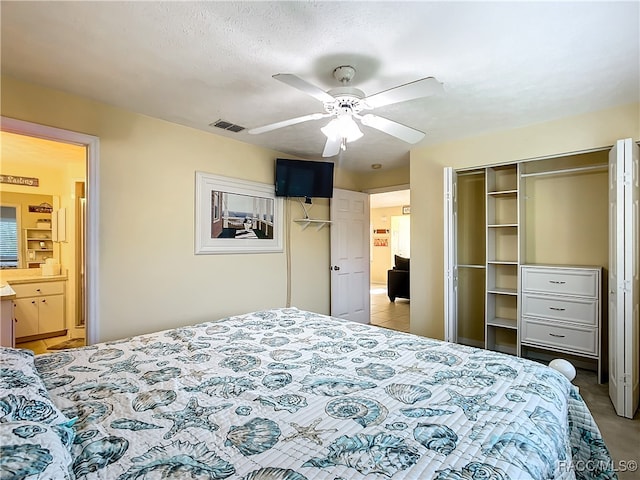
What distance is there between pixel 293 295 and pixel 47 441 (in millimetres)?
3394

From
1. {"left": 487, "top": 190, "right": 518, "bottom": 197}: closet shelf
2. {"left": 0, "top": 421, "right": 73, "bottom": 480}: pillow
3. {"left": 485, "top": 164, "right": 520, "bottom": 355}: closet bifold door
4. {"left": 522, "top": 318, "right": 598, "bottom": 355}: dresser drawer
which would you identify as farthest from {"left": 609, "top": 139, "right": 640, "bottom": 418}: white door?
{"left": 0, "top": 421, "right": 73, "bottom": 480}: pillow

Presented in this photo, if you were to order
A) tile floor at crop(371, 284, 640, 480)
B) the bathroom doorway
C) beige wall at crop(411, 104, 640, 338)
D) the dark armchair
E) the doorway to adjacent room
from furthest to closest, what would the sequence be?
the doorway to adjacent room
the dark armchair
the bathroom doorway
beige wall at crop(411, 104, 640, 338)
tile floor at crop(371, 284, 640, 480)

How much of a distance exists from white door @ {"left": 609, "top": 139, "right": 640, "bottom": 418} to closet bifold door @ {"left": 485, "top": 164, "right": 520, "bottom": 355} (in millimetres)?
1200

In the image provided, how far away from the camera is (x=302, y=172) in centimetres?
408

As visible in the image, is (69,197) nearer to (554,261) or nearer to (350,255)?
(350,255)

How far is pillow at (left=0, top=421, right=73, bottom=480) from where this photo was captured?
2.34 feet

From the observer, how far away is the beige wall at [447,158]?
2.76 metres

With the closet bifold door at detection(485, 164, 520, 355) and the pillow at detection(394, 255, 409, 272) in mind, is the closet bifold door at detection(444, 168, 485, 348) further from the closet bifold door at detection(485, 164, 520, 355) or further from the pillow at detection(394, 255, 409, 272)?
the pillow at detection(394, 255, 409, 272)

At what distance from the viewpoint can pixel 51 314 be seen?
4309mm

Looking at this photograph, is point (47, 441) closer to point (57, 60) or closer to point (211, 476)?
point (211, 476)

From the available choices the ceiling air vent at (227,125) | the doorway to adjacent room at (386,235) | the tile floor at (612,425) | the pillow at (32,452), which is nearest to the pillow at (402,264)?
the doorway to adjacent room at (386,235)

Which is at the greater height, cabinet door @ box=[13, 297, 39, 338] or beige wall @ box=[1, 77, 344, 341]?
beige wall @ box=[1, 77, 344, 341]

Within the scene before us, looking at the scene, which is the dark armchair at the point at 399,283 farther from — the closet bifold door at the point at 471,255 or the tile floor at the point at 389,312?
the closet bifold door at the point at 471,255

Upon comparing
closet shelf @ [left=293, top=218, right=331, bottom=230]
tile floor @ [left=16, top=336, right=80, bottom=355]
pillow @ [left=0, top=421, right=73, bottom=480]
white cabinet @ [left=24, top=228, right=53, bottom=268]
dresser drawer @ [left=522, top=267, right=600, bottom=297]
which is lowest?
tile floor @ [left=16, top=336, right=80, bottom=355]
